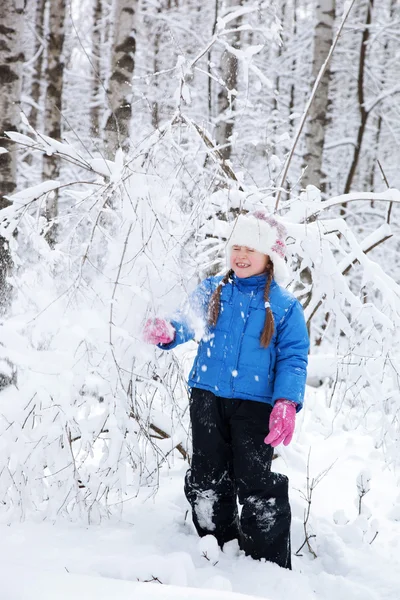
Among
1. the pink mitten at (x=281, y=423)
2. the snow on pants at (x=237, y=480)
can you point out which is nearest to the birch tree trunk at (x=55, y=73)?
the snow on pants at (x=237, y=480)

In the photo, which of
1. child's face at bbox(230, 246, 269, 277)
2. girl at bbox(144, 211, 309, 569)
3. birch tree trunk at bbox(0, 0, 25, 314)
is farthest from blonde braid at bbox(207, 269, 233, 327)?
birch tree trunk at bbox(0, 0, 25, 314)

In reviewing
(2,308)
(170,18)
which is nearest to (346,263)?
(2,308)

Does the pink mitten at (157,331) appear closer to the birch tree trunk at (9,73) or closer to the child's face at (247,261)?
the child's face at (247,261)

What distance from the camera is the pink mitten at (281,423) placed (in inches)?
90.2

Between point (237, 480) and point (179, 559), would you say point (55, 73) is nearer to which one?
point (237, 480)

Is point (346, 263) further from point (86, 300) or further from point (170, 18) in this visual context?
point (170, 18)

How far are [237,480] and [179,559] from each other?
0.46 metres

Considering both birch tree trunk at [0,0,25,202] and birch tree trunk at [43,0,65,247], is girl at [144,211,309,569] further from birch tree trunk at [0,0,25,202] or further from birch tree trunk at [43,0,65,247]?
birch tree trunk at [43,0,65,247]

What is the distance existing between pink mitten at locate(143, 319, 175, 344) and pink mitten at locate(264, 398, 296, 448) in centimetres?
58

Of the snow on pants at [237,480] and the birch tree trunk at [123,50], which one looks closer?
the snow on pants at [237,480]

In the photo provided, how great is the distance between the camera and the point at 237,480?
251 centimetres

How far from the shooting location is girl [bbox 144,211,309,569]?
2.42 metres

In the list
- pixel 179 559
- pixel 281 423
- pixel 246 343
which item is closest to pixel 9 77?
pixel 246 343

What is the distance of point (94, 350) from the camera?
2236 mm
